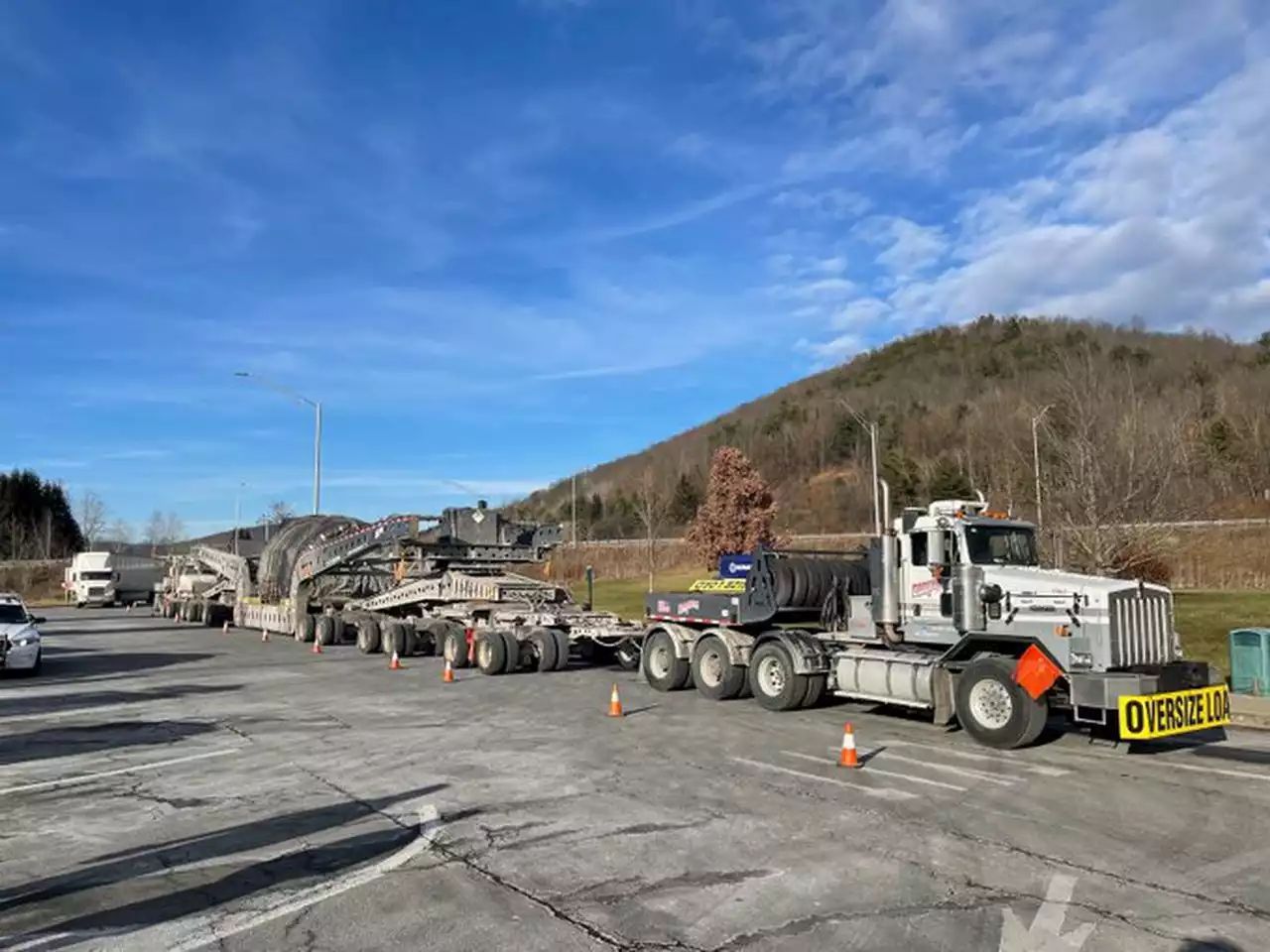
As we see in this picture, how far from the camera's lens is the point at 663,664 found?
57.4 feet

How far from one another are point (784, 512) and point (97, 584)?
64937 millimetres

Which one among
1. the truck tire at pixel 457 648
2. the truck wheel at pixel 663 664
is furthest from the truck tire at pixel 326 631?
the truck wheel at pixel 663 664

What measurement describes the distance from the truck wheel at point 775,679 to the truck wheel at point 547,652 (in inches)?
233

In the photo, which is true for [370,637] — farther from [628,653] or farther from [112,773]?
[112,773]

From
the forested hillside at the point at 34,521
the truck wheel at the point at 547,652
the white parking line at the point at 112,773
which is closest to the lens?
the white parking line at the point at 112,773

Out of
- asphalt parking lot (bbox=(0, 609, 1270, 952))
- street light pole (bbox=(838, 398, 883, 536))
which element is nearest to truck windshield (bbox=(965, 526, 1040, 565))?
asphalt parking lot (bbox=(0, 609, 1270, 952))

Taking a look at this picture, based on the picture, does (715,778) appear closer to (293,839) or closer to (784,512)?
(293,839)

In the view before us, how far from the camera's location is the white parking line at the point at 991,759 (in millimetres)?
10484

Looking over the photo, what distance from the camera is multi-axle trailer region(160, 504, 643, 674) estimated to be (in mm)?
20891

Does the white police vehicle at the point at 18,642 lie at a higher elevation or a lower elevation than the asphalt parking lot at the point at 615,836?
higher

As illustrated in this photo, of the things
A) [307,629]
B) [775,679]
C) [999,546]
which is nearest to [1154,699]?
[999,546]

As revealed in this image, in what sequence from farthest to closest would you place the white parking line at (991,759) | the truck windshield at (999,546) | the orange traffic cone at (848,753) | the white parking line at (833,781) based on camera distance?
1. the truck windshield at (999,546)
2. the orange traffic cone at (848,753)
3. the white parking line at (991,759)
4. the white parking line at (833,781)

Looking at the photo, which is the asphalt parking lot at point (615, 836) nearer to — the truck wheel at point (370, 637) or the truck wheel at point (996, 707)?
the truck wheel at point (996, 707)

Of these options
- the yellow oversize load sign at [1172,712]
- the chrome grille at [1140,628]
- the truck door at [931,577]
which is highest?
the truck door at [931,577]
